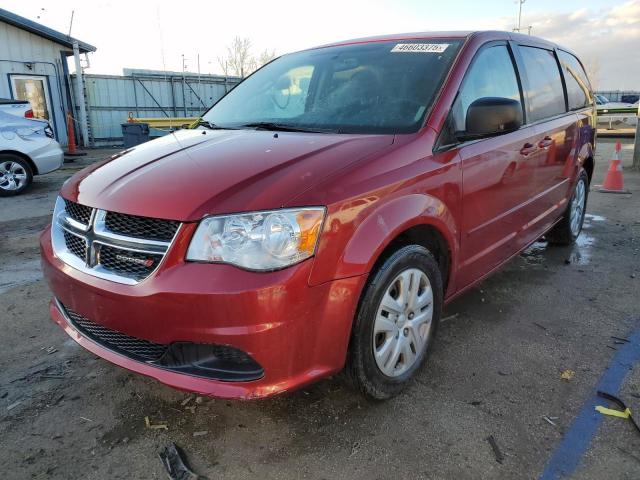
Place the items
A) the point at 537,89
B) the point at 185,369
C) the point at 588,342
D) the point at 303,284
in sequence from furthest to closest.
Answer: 1. the point at 537,89
2. the point at 588,342
3. the point at 185,369
4. the point at 303,284

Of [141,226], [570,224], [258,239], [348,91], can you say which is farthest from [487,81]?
[570,224]

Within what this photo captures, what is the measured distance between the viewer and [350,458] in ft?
6.78

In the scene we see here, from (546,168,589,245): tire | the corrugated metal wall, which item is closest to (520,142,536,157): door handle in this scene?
(546,168,589,245): tire

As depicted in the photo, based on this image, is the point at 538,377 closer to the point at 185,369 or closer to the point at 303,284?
the point at 303,284

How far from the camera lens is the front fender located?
6.31 feet

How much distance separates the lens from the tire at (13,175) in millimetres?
8023

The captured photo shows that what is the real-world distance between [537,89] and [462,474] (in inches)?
115

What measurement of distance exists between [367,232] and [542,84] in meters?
2.63

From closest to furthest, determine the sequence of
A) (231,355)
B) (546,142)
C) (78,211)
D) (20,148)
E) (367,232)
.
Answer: (231,355), (367,232), (78,211), (546,142), (20,148)

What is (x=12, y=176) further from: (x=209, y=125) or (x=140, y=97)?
(x=140, y=97)

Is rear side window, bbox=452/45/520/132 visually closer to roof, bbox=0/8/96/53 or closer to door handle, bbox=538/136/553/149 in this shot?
door handle, bbox=538/136/553/149

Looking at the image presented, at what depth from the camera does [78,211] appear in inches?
91.1

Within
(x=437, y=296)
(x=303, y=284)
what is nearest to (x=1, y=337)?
(x=303, y=284)

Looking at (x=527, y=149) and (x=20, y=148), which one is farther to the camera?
(x=20, y=148)
